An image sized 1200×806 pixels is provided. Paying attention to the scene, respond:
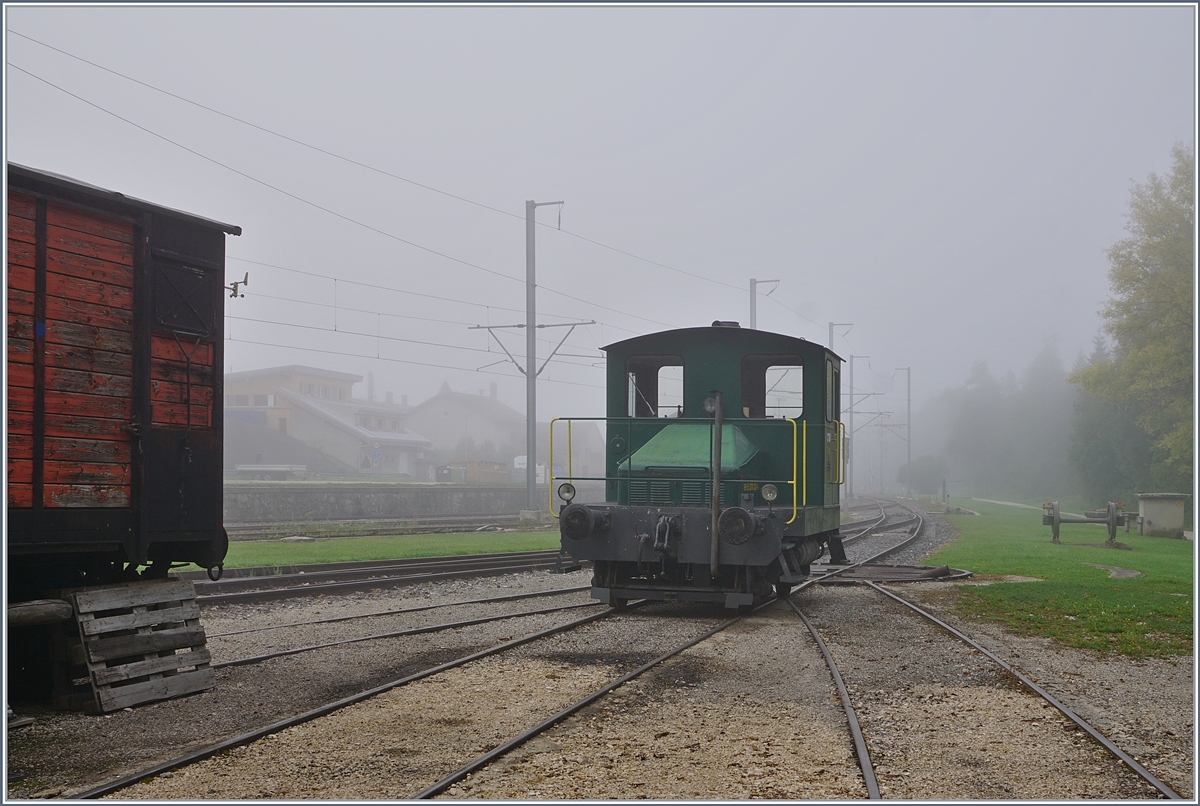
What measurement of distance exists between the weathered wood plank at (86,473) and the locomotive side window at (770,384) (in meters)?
6.77

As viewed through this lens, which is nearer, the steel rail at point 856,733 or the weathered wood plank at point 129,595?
the steel rail at point 856,733

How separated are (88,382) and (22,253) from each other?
947mm

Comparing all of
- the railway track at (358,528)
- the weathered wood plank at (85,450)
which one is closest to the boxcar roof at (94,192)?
the weathered wood plank at (85,450)

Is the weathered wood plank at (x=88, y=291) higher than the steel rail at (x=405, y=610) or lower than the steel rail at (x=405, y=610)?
higher

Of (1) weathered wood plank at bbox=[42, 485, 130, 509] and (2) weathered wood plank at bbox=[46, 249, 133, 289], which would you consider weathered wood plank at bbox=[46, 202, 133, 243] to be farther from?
(1) weathered wood plank at bbox=[42, 485, 130, 509]

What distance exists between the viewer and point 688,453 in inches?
434

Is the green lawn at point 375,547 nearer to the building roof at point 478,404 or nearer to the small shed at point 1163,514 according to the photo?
the small shed at point 1163,514

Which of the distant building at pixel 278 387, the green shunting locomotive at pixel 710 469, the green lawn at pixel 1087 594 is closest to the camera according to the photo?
the green lawn at pixel 1087 594

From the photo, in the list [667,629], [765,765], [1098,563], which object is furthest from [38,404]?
[1098,563]

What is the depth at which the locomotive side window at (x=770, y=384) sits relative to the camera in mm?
11438

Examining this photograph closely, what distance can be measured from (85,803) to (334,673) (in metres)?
3.28

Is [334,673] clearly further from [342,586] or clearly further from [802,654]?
[342,586]

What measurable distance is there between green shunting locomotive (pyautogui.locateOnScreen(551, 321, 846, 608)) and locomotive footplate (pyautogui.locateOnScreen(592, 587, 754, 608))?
0.05 ft

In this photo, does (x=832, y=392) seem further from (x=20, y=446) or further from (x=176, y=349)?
(x=20, y=446)
